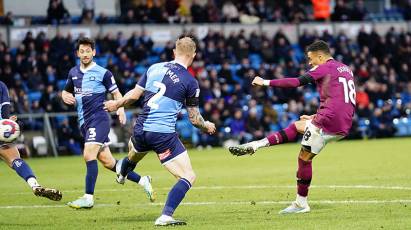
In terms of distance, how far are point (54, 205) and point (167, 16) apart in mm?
22848

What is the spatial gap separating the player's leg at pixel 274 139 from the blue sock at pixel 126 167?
1.58 m

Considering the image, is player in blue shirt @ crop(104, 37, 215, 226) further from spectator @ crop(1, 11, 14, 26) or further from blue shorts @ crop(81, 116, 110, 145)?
spectator @ crop(1, 11, 14, 26)

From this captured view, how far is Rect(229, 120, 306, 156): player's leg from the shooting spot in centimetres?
1155

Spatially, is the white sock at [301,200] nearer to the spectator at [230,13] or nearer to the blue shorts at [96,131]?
the blue shorts at [96,131]

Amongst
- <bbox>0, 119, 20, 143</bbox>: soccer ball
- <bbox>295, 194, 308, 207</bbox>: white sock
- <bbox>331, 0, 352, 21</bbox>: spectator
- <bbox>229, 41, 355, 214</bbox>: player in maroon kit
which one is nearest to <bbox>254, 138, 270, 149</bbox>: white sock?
<bbox>229, 41, 355, 214</bbox>: player in maroon kit

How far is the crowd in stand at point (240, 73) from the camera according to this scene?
29953mm

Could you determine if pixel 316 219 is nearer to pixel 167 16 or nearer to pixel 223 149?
pixel 223 149

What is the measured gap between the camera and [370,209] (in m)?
11.8

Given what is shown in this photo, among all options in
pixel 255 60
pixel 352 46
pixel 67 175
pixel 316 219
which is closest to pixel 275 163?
pixel 67 175

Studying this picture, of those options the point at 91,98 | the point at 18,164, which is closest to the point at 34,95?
the point at 91,98

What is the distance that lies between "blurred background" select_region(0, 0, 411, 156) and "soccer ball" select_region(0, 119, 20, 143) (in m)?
15.7

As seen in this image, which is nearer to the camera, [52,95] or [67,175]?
[67,175]

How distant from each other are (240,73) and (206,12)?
3.91 metres

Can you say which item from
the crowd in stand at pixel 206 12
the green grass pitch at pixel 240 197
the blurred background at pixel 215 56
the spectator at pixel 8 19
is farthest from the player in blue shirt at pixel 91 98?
the crowd in stand at pixel 206 12
